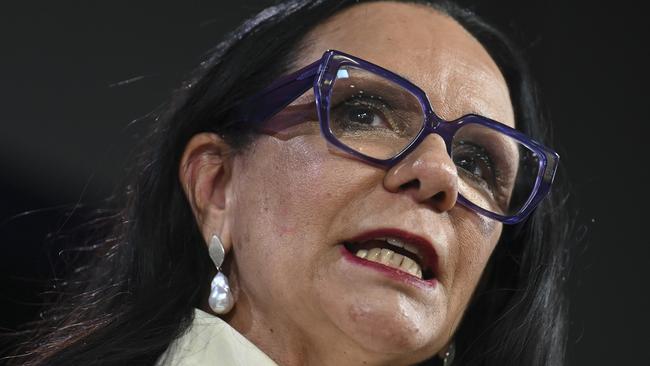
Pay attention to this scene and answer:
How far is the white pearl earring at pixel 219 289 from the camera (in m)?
1.17

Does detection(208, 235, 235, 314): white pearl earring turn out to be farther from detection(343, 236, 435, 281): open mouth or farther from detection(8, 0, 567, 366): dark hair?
detection(343, 236, 435, 281): open mouth

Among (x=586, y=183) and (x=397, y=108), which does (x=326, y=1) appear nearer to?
(x=397, y=108)

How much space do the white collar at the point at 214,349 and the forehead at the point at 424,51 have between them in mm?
403

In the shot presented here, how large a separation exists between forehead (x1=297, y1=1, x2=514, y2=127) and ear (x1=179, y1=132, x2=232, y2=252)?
0.18 metres

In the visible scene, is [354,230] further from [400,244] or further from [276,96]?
[276,96]

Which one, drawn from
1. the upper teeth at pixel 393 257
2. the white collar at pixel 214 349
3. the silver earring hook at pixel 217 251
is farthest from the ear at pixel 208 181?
the upper teeth at pixel 393 257

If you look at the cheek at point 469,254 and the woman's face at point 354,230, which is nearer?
the woman's face at point 354,230

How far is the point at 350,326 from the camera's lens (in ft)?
3.42

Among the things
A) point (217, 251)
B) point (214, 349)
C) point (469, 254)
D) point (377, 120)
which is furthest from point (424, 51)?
point (214, 349)

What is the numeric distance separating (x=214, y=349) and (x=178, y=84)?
0.71m

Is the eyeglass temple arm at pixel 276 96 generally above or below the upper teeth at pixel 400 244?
above

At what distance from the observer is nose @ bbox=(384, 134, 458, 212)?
1.07 meters

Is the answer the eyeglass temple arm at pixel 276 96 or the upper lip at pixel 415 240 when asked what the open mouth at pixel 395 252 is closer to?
the upper lip at pixel 415 240

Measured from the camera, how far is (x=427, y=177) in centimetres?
107
